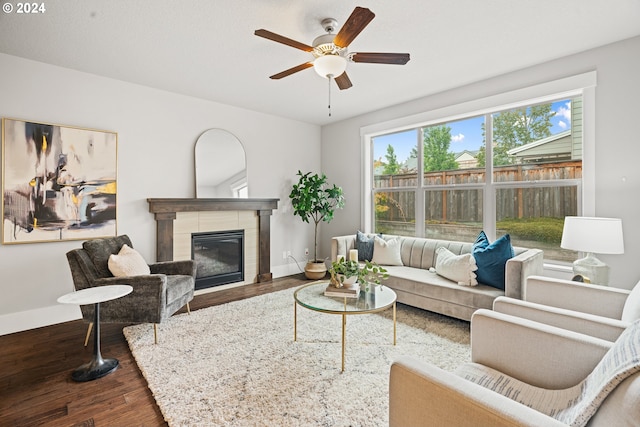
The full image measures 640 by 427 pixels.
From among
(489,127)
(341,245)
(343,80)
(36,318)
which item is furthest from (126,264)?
(489,127)

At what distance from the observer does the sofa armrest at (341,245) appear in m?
4.04

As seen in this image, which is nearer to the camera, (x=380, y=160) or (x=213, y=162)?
(x=213, y=162)

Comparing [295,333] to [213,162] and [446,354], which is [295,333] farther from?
[213,162]

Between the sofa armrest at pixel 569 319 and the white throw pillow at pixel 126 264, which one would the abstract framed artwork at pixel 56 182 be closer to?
the white throw pillow at pixel 126 264

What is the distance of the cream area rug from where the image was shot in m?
1.71

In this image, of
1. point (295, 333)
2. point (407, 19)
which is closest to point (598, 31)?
point (407, 19)

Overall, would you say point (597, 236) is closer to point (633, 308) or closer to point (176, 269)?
point (633, 308)

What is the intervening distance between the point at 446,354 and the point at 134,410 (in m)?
2.18

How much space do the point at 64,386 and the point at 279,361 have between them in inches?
56.9

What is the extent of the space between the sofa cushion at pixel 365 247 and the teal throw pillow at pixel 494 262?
136 centimetres

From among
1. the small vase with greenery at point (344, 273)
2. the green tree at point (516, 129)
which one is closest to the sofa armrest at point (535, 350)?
the small vase with greenery at point (344, 273)

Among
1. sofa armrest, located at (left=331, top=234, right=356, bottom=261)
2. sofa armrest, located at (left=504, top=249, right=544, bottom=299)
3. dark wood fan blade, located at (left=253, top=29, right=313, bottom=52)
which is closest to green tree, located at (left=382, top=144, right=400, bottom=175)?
sofa armrest, located at (left=331, top=234, right=356, bottom=261)

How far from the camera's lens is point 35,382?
2.05 metres

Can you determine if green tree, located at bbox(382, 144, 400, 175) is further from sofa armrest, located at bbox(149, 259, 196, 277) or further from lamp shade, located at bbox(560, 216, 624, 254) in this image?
sofa armrest, located at bbox(149, 259, 196, 277)
